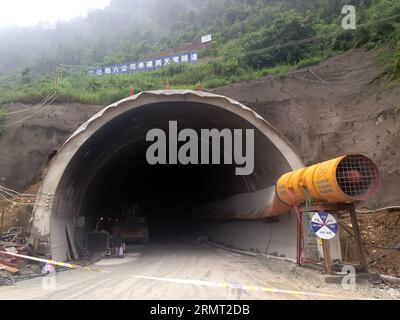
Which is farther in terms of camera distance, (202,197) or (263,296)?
(202,197)

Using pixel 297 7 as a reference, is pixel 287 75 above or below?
below

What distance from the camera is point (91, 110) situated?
26562 millimetres

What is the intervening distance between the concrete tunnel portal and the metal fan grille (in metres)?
4.53

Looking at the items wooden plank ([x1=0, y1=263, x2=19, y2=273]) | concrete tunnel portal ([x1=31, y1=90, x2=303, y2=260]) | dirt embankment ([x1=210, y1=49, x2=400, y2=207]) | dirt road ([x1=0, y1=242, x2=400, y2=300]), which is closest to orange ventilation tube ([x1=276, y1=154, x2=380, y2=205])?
dirt road ([x1=0, y1=242, x2=400, y2=300])

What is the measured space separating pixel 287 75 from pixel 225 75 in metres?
8.37

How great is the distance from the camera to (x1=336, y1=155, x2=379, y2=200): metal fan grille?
28.7 ft

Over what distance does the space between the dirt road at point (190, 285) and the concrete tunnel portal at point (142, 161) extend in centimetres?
216

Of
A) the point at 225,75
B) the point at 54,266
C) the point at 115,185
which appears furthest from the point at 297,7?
the point at 54,266

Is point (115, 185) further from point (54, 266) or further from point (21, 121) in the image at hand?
point (54, 266)

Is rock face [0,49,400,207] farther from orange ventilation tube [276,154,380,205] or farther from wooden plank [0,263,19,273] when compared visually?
wooden plank [0,263,19,273]

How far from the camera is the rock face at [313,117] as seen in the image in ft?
55.4

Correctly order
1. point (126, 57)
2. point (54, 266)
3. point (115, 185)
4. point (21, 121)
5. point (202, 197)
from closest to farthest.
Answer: point (54, 266)
point (21, 121)
point (115, 185)
point (202, 197)
point (126, 57)

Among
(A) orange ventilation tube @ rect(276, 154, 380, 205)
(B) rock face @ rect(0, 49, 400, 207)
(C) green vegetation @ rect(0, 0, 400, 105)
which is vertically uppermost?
(C) green vegetation @ rect(0, 0, 400, 105)

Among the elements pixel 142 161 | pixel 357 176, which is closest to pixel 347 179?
pixel 357 176
